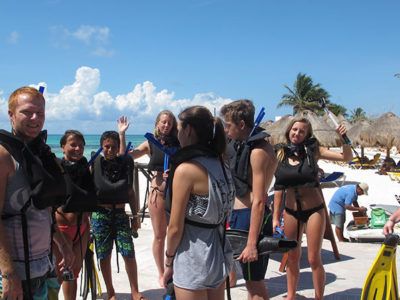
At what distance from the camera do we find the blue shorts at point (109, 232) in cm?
397

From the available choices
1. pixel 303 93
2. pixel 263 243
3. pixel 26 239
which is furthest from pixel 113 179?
pixel 303 93

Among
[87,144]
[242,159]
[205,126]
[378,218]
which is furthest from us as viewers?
[87,144]

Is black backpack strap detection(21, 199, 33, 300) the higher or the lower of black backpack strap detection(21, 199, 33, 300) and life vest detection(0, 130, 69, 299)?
the lower

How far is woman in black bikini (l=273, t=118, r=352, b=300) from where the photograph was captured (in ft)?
12.6

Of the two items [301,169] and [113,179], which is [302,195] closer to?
[301,169]

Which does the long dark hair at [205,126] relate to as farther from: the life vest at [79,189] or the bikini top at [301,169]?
the bikini top at [301,169]

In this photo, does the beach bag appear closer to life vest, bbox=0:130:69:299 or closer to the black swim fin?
the black swim fin

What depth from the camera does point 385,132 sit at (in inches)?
1060

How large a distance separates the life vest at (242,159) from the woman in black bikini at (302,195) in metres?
1.00

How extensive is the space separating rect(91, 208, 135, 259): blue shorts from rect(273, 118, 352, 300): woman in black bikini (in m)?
1.52

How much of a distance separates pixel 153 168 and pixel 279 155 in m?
1.37

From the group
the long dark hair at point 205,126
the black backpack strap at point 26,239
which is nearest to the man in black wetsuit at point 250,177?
the long dark hair at point 205,126

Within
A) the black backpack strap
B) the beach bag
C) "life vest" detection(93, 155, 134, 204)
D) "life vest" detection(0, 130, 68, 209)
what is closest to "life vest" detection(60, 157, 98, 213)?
"life vest" detection(93, 155, 134, 204)

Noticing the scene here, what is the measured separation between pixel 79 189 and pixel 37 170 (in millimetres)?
1082
